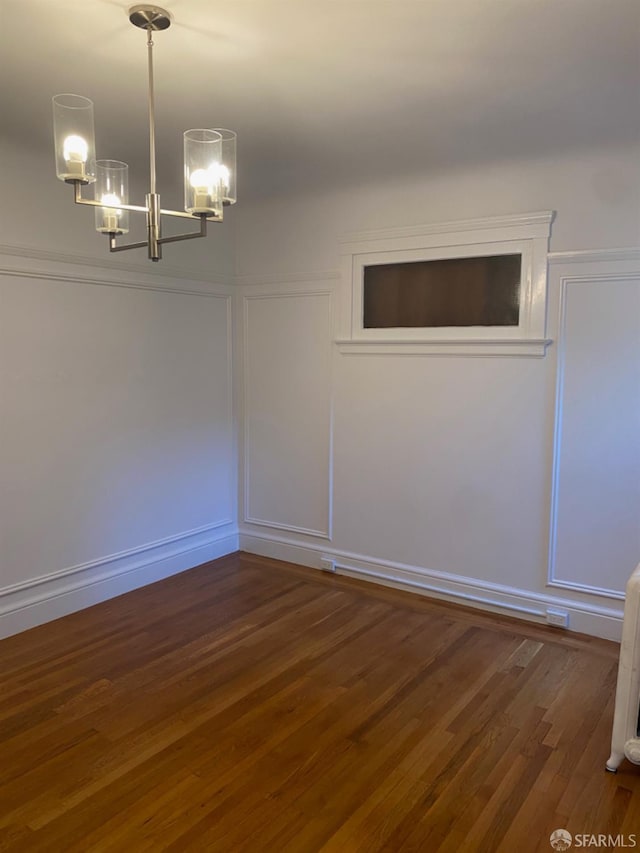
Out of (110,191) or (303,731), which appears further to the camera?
(303,731)

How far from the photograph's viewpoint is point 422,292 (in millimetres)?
3910

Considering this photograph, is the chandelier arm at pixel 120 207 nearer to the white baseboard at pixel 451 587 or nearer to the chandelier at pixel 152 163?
the chandelier at pixel 152 163

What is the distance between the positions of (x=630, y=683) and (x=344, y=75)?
249 centimetres

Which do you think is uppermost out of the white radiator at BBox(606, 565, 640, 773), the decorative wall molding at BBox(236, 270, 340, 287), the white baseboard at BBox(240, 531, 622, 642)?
the decorative wall molding at BBox(236, 270, 340, 287)

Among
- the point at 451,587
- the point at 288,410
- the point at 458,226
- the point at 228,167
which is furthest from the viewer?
the point at 288,410

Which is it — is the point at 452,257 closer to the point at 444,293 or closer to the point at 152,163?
the point at 444,293

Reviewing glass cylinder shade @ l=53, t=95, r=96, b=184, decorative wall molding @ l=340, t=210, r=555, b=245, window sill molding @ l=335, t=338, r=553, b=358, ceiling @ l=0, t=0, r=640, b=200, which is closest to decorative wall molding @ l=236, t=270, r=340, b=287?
decorative wall molding @ l=340, t=210, r=555, b=245

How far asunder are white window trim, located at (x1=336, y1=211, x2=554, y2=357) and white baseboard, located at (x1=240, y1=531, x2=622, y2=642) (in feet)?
4.55

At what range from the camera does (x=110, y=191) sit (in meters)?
2.32

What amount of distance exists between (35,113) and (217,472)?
259 centimetres

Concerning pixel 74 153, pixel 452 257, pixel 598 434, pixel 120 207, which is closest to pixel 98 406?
pixel 120 207

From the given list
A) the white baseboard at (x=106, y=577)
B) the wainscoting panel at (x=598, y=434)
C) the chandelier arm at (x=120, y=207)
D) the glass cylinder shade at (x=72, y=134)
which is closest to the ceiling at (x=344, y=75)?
the glass cylinder shade at (x=72, y=134)

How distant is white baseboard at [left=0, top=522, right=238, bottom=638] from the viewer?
3.46 metres

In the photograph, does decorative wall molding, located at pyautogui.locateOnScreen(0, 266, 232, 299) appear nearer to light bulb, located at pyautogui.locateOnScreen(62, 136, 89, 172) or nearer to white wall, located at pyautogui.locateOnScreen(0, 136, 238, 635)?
white wall, located at pyautogui.locateOnScreen(0, 136, 238, 635)
